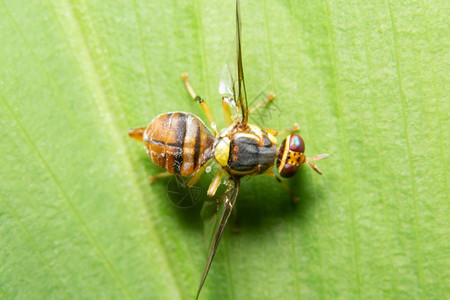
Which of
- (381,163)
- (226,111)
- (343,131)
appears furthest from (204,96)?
(381,163)

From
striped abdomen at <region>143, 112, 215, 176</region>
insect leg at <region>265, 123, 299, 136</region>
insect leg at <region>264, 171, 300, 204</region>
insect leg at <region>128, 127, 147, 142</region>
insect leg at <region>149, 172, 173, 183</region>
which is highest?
insect leg at <region>128, 127, 147, 142</region>

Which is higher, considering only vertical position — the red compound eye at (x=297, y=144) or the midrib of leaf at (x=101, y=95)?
the midrib of leaf at (x=101, y=95)

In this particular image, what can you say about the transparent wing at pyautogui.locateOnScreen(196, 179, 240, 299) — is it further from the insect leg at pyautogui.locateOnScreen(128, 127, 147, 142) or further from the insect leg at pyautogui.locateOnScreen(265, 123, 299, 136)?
the insect leg at pyautogui.locateOnScreen(128, 127, 147, 142)

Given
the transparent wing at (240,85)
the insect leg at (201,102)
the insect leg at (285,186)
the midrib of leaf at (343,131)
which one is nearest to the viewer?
the transparent wing at (240,85)

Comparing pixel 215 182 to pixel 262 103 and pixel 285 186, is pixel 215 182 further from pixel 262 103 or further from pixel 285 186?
pixel 262 103

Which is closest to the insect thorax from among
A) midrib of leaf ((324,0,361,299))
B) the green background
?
the green background

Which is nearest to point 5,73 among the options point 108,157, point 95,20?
point 95,20

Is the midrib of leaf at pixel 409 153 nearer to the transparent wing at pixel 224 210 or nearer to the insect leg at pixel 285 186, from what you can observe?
the insect leg at pixel 285 186

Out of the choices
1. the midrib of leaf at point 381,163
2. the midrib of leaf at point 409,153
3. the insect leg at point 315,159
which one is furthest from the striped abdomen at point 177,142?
the midrib of leaf at point 409,153

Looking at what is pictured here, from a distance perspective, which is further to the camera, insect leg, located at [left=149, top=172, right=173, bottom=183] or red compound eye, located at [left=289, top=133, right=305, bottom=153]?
insect leg, located at [left=149, top=172, right=173, bottom=183]
